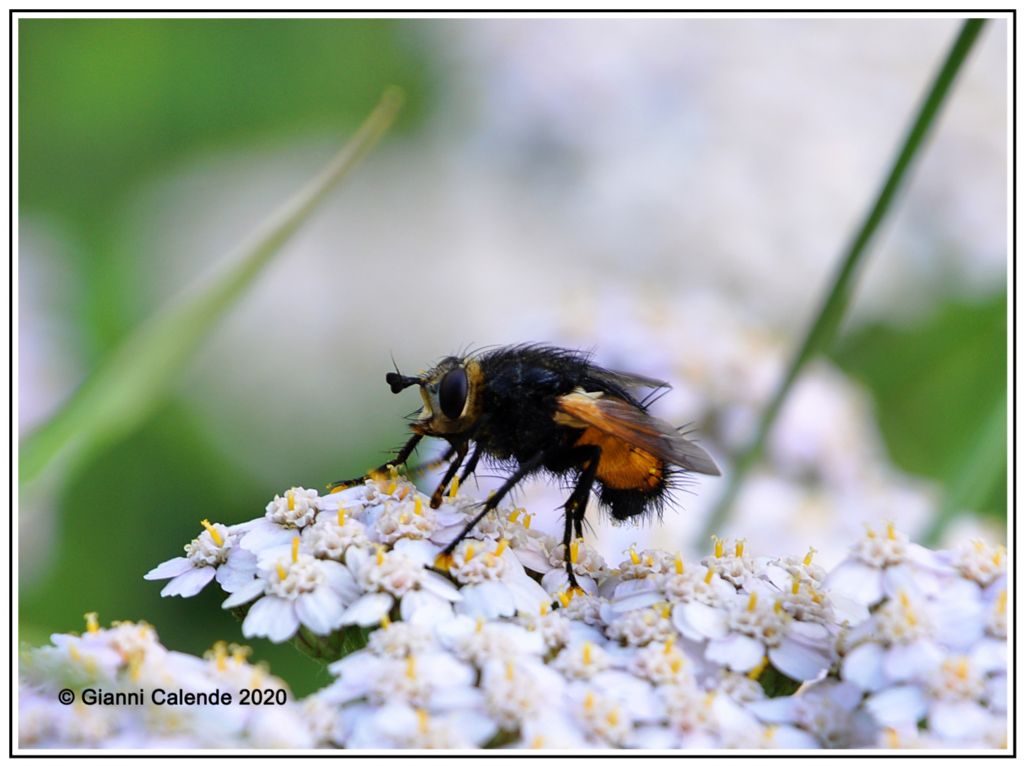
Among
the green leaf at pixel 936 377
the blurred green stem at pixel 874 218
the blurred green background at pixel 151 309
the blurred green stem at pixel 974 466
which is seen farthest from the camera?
the green leaf at pixel 936 377

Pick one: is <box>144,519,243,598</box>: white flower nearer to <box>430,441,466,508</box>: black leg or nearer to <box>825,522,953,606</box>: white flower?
<box>430,441,466,508</box>: black leg

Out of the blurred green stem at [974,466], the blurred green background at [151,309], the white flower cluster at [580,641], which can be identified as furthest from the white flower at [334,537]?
the blurred green stem at [974,466]

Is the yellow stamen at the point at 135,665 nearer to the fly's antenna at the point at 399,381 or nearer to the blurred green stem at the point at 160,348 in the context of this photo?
the blurred green stem at the point at 160,348

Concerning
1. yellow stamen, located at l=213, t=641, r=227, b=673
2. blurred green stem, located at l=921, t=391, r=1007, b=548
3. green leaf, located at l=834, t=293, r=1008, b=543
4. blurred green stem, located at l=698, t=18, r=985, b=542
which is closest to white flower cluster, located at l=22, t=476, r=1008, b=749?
yellow stamen, located at l=213, t=641, r=227, b=673

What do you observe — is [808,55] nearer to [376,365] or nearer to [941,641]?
[376,365]

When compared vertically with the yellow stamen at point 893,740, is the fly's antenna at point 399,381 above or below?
above
